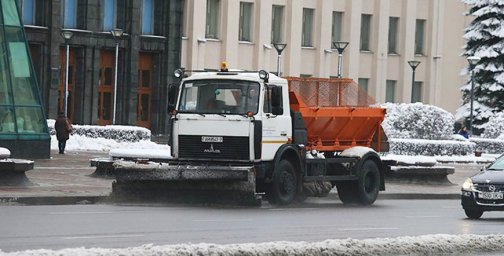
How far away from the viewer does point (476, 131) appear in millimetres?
81625

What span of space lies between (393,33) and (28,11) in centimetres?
2757

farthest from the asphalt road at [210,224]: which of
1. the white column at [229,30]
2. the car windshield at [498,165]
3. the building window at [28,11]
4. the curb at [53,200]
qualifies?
the white column at [229,30]

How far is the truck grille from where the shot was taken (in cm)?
3048

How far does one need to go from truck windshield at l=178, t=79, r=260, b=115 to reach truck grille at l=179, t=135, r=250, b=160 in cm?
55

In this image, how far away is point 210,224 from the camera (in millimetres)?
24469

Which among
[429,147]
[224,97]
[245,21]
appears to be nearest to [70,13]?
[245,21]

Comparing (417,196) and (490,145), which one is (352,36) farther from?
(417,196)

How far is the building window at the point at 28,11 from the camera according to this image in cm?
6994

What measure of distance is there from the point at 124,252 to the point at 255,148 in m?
13.9

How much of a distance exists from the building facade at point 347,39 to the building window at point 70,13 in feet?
25.0

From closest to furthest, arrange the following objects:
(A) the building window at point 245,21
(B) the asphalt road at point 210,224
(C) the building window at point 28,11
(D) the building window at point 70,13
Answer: (B) the asphalt road at point 210,224
(C) the building window at point 28,11
(D) the building window at point 70,13
(A) the building window at point 245,21

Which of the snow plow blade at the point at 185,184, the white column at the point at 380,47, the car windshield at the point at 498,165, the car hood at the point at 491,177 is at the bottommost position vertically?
the snow plow blade at the point at 185,184

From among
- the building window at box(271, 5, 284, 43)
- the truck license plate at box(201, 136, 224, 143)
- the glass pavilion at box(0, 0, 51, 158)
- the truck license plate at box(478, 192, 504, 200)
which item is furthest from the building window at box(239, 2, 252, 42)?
the truck license plate at box(478, 192, 504, 200)

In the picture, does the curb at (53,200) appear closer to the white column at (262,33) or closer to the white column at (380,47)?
the white column at (262,33)
